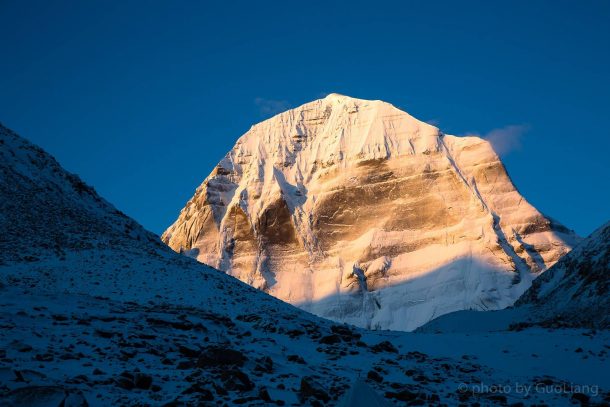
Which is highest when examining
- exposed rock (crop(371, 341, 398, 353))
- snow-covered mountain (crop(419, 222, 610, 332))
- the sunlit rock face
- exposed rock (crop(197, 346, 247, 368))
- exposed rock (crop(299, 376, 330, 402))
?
the sunlit rock face

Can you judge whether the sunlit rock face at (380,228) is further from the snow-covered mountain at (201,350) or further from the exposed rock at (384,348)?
the exposed rock at (384,348)

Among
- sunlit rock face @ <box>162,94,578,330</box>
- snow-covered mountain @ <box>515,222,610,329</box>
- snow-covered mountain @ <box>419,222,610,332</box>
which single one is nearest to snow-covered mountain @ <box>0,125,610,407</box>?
snow-covered mountain @ <box>515,222,610,329</box>

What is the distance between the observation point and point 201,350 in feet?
60.6

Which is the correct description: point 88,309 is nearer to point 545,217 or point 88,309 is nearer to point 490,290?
point 490,290

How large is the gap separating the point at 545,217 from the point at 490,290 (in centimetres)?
3749

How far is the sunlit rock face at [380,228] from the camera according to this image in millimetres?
150375

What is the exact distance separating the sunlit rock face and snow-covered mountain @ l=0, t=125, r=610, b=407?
112 metres

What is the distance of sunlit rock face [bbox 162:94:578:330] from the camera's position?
15038 centimetres

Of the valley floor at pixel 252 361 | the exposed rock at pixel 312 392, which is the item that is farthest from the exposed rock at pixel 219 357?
the exposed rock at pixel 312 392

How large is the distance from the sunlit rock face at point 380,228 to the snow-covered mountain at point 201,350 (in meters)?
112

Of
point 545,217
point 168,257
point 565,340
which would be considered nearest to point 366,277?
point 545,217

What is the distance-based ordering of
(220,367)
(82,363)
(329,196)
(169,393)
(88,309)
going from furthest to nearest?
1. (329,196)
2. (88,309)
3. (220,367)
4. (82,363)
5. (169,393)

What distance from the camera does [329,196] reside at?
187 metres

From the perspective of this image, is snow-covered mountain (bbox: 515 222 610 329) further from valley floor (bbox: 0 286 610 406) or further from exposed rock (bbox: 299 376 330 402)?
exposed rock (bbox: 299 376 330 402)
